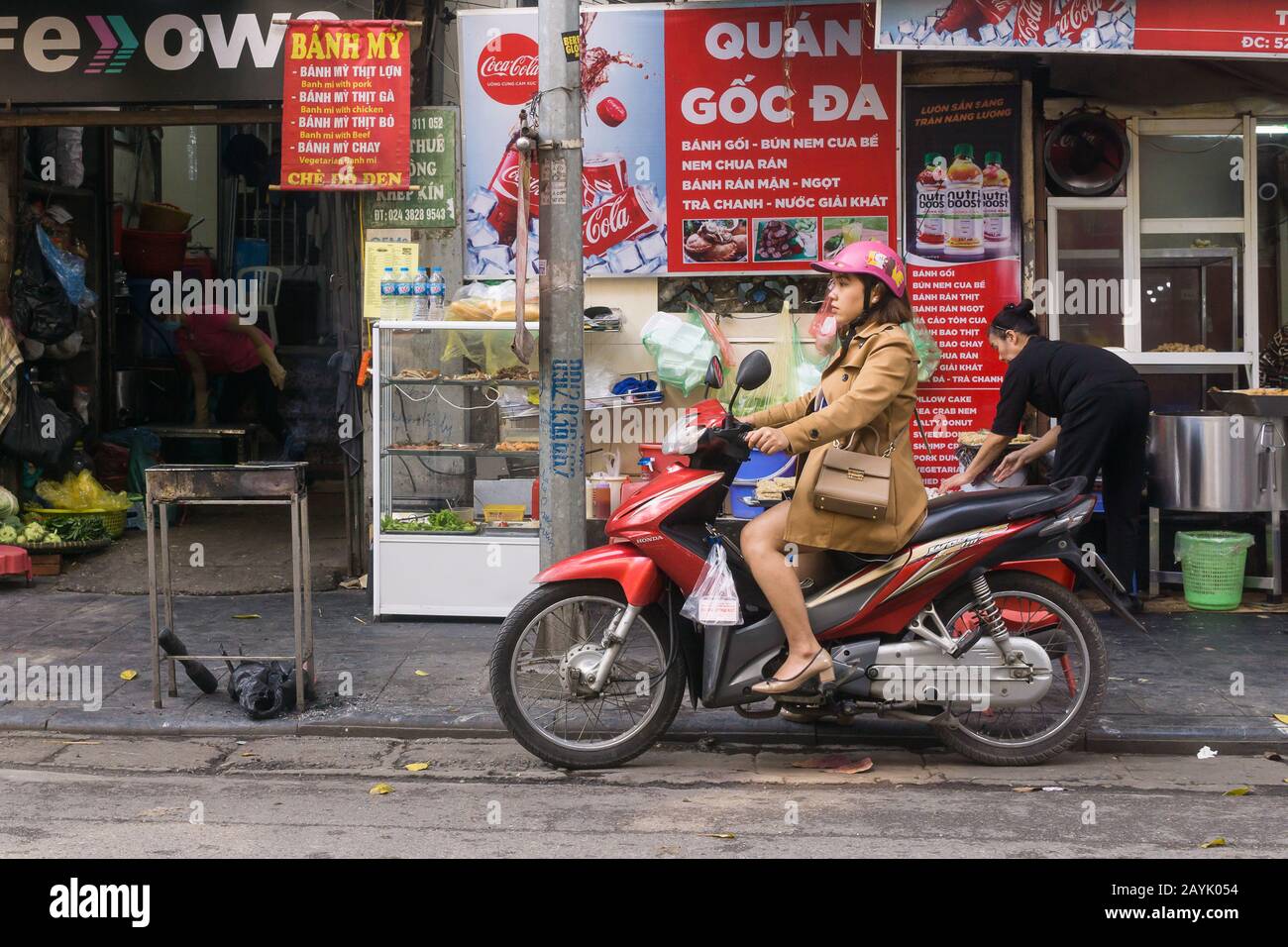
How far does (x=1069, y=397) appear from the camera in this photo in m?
8.26

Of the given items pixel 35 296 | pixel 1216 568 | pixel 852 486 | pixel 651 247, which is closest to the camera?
pixel 852 486

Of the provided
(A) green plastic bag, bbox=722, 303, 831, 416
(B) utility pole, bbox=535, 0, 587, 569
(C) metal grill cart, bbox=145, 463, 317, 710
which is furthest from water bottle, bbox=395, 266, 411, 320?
(C) metal grill cart, bbox=145, 463, 317, 710

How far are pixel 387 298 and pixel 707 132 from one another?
2.36 metres

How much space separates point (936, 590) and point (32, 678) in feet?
15.3

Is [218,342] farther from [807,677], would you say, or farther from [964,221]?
[807,677]

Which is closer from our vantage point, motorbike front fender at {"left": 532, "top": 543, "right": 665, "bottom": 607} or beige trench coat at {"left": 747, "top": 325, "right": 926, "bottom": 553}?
beige trench coat at {"left": 747, "top": 325, "right": 926, "bottom": 553}

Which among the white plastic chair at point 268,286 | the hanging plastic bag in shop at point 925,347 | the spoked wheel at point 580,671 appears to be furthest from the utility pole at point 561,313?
the white plastic chair at point 268,286

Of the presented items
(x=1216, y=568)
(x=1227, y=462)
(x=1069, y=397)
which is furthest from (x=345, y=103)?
(x=1216, y=568)

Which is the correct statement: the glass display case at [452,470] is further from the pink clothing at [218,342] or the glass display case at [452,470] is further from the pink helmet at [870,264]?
the pink clothing at [218,342]

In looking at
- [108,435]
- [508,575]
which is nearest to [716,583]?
[508,575]

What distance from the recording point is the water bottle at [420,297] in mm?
8984

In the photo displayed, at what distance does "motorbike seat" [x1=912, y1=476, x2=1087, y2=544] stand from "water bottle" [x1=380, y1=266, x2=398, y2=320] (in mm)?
4451

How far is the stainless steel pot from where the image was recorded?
351 inches

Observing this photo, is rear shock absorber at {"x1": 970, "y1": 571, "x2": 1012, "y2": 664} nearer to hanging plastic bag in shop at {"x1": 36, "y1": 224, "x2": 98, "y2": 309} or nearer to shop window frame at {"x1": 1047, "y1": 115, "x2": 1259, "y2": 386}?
shop window frame at {"x1": 1047, "y1": 115, "x2": 1259, "y2": 386}
